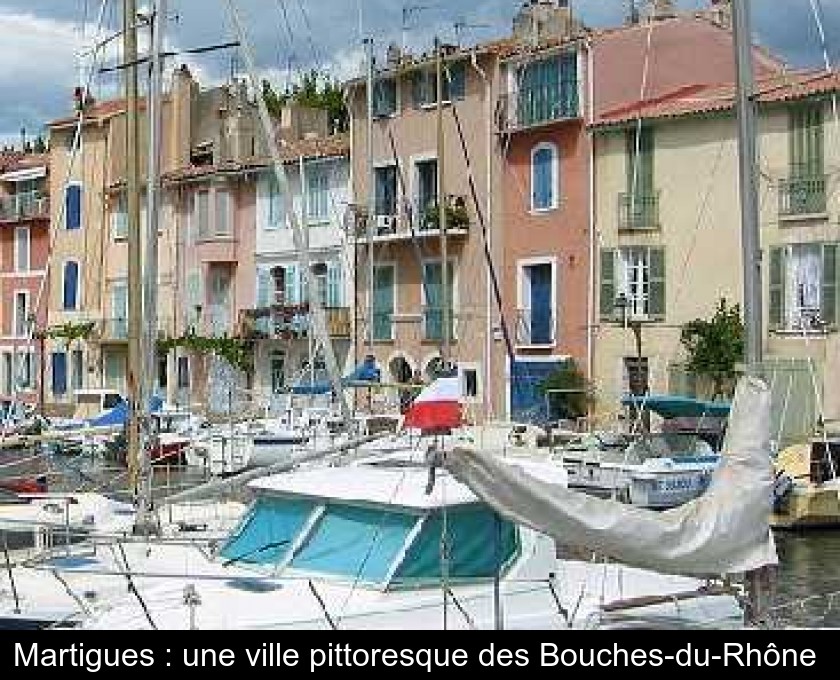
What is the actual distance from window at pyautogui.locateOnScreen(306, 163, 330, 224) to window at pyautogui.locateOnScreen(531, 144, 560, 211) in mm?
9729

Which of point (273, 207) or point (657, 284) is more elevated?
point (273, 207)

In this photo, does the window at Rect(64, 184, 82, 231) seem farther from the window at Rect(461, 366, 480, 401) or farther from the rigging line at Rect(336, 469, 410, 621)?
the rigging line at Rect(336, 469, 410, 621)

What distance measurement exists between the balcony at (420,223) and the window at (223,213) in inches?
295

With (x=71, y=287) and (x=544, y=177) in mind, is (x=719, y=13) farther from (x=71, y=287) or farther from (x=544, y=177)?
(x=71, y=287)

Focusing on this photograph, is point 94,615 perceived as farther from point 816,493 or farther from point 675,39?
point 675,39

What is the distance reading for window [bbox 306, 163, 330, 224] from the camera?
167 feet

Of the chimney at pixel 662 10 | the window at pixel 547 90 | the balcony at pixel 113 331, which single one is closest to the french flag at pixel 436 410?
→ the window at pixel 547 90

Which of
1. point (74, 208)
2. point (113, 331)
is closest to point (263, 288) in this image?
point (113, 331)

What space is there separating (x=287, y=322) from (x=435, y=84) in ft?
A: 31.9

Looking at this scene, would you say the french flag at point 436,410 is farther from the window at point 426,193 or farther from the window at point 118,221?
the window at point 118,221

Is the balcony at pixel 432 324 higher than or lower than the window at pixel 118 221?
lower

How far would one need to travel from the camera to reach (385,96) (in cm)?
4850

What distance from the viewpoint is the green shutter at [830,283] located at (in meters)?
34.7
